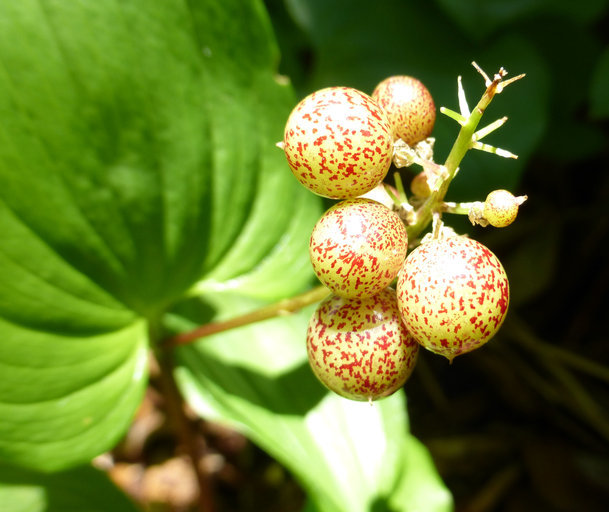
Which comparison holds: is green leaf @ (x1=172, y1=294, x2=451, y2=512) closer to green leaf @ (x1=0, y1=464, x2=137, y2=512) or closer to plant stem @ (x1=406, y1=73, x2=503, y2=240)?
green leaf @ (x1=0, y1=464, x2=137, y2=512)

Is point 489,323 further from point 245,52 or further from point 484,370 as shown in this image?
point 484,370

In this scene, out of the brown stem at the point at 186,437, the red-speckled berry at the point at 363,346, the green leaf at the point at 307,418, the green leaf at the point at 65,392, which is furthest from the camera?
the brown stem at the point at 186,437

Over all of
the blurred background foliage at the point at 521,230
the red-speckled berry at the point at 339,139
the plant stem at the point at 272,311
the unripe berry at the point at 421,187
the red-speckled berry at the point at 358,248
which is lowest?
the blurred background foliage at the point at 521,230

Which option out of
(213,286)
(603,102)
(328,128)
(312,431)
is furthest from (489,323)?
(603,102)

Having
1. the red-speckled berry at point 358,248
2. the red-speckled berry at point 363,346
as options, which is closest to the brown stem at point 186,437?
the red-speckled berry at point 363,346

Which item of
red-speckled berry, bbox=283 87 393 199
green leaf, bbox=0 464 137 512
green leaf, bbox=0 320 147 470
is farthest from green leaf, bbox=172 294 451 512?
red-speckled berry, bbox=283 87 393 199

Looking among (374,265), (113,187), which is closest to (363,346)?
(374,265)

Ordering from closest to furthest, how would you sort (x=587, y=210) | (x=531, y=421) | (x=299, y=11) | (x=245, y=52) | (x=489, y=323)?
(x=489, y=323) < (x=245, y=52) < (x=299, y=11) < (x=531, y=421) < (x=587, y=210)

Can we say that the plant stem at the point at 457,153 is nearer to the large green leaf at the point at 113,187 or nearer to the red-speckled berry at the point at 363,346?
the red-speckled berry at the point at 363,346
